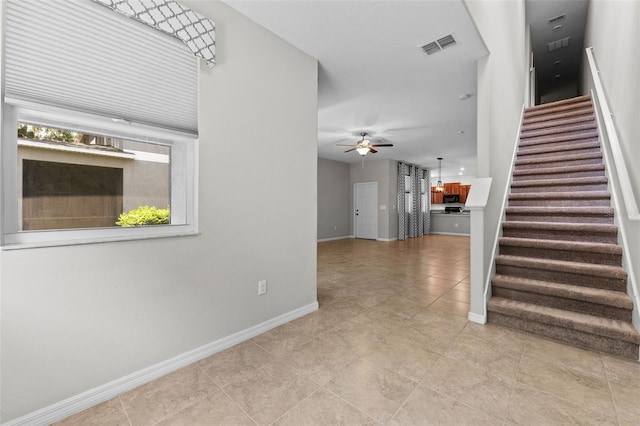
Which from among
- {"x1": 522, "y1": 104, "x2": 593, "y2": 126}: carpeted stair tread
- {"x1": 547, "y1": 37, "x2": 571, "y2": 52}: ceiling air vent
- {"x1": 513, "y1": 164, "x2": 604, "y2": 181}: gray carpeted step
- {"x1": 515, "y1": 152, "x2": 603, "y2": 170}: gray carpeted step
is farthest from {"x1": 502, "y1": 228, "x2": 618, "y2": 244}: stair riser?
{"x1": 547, "y1": 37, "x2": 571, "y2": 52}: ceiling air vent

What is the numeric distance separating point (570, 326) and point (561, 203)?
1.76m

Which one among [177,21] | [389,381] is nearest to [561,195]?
[389,381]

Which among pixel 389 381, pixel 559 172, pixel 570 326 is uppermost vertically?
pixel 559 172

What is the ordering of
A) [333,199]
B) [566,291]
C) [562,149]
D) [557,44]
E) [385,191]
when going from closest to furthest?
[566,291] → [562,149] → [557,44] → [385,191] → [333,199]

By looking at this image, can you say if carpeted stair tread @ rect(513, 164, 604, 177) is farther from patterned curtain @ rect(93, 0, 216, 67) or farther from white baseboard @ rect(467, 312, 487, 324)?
patterned curtain @ rect(93, 0, 216, 67)

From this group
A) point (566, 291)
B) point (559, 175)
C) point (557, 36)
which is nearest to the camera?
point (566, 291)

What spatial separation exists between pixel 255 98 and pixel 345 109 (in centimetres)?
→ 245

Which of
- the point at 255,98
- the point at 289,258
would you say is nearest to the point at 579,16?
the point at 255,98

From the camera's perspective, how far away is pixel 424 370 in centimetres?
187

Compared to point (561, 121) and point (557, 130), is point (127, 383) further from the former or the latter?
point (561, 121)

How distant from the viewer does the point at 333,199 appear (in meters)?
9.21

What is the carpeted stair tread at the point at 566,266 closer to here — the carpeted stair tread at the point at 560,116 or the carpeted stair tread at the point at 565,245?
the carpeted stair tread at the point at 565,245

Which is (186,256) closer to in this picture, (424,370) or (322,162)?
(424,370)

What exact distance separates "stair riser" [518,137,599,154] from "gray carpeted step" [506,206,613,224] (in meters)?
1.41
